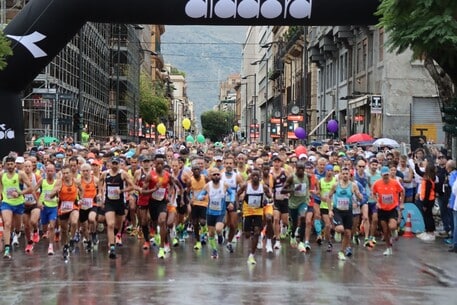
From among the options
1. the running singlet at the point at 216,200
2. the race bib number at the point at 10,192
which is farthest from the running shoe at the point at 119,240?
the race bib number at the point at 10,192

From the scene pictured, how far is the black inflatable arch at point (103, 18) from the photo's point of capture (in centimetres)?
2009

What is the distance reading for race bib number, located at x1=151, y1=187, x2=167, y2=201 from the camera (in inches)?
581

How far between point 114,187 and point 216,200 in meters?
1.76

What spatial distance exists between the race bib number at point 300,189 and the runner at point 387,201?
4.21 ft

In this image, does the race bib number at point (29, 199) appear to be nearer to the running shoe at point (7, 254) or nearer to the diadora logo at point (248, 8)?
the running shoe at point (7, 254)

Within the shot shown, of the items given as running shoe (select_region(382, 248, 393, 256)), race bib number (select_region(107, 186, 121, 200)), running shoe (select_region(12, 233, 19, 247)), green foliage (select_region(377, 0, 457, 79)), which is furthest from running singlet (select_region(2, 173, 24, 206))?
green foliage (select_region(377, 0, 457, 79))

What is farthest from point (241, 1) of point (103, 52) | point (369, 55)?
point (103, 52)

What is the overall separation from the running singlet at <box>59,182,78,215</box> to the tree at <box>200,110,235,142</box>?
16741 cm

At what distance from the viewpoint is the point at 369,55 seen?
3947 cm

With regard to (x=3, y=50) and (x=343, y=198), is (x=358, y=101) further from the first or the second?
Answer: (x=343, y=198)

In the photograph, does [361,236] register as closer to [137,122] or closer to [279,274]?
[279,274]

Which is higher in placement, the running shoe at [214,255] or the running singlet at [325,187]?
the running singlet at [325,187]

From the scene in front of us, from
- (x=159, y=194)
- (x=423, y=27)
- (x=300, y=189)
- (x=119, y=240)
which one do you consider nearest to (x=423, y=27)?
(x=423, y=27)

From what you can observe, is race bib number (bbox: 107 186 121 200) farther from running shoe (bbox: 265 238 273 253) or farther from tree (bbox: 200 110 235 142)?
tree (bbox: 200 110 235 142)
